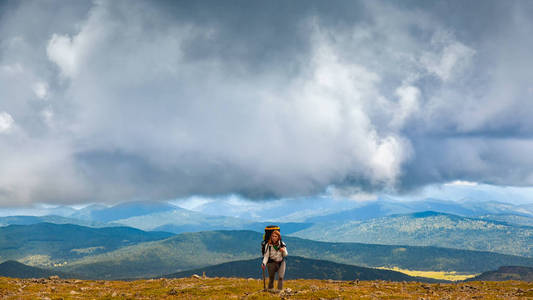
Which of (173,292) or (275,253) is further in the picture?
(173,292)

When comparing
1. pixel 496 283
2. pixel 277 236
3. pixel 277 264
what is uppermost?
pixel 277 236

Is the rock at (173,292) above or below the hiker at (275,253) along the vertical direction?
below

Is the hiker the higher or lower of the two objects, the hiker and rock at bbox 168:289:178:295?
the higher

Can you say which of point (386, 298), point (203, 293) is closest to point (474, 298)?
point (386, 298)

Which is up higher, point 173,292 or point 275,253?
point 275,253

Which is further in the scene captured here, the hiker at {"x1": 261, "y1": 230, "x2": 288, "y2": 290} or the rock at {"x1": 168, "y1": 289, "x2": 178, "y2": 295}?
the rock at {"x1": 168, "y1": 289, "x2": 178, "y2": 295}

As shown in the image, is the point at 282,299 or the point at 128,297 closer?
the point at 282,299

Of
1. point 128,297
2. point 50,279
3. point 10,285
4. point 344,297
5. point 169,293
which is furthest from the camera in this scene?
point 50,279

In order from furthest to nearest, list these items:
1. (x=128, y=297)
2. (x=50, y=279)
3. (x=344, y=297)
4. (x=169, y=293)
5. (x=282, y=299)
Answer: (x=50, y=279) → (x=169, y=293) → (x=128, y=297) → (x=344, y=297) → (x=282, y=299)

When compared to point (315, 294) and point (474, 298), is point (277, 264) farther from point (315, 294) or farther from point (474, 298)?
point (474, 298)

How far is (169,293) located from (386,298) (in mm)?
23897

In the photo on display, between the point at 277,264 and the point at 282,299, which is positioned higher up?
the point at 277,264

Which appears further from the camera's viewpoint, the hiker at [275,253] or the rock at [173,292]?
the rock at [173,292]

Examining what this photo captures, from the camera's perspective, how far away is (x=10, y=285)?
180 ft
